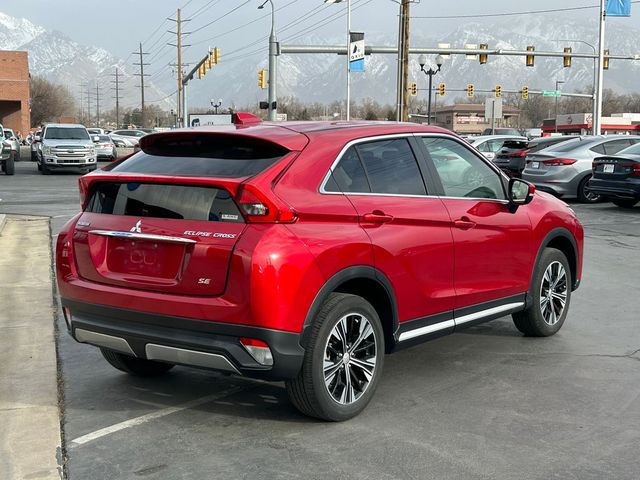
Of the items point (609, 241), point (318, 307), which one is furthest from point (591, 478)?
point (609, 241)

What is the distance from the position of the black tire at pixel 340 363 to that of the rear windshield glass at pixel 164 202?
0.79 m

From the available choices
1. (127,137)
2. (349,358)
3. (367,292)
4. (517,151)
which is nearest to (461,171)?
(367,292)

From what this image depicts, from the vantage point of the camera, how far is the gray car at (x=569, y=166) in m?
19.3

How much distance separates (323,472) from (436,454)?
65cm

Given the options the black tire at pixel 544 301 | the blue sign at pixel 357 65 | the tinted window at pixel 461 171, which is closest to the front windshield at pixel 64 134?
the blue sign at pixel 357 65

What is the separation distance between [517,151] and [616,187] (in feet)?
22.7

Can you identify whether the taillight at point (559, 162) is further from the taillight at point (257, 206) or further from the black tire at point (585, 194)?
the taillight at point (257, 206)

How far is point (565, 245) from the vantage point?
6.95 metres

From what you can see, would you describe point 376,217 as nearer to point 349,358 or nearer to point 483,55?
point 349,358

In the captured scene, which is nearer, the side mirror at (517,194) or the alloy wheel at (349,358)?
the alloy wheel at (349,358)

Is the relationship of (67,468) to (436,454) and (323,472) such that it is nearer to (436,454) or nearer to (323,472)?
(323,472)

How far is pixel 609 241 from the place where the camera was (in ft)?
41.7

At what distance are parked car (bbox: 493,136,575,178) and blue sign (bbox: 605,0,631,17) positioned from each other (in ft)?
37.0

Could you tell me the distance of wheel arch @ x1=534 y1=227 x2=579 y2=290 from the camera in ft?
21.3
